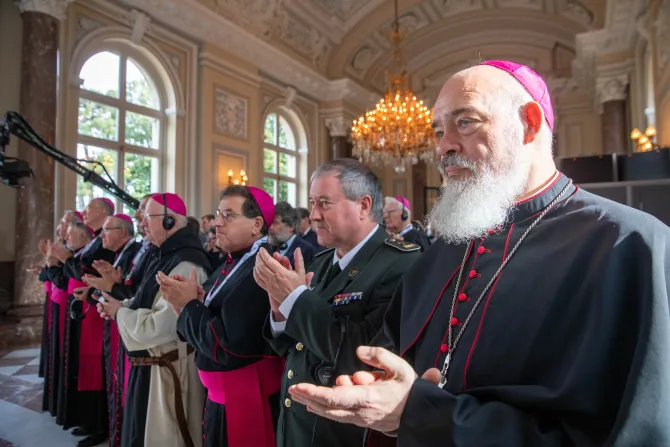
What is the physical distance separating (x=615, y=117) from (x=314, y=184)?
11.2 m

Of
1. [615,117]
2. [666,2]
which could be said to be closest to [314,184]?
[666,2]

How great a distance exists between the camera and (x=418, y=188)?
1670cm

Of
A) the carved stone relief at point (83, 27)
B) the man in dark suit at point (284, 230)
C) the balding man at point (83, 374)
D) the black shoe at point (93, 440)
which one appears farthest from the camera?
the carved stone relief at point (83, 27)

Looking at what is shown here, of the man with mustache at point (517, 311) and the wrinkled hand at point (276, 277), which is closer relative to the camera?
the man with mustache at point (517, 311)

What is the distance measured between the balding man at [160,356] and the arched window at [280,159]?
8.96 metres

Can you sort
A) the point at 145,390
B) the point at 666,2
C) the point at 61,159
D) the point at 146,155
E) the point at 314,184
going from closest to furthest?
1. the point at 314,184
2. the point at 145,390
3. the point at 61,159
4. the point at 666,2
5. the point at 146,155

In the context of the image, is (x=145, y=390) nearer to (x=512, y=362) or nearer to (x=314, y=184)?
(x=314, y=184)

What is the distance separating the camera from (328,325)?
1628 mm

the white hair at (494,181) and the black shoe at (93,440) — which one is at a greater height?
the white hair at (494,181)

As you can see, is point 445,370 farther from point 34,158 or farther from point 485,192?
point 34,158

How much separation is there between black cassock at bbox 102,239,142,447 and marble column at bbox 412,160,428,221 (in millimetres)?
13472

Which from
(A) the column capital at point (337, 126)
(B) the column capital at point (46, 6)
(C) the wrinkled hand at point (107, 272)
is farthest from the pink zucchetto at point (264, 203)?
(A) the column capital at point (337, 126)

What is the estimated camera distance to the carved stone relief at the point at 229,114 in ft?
32.9

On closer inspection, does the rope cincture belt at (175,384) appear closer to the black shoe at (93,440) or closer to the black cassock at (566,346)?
the black shoe at (93,440)
